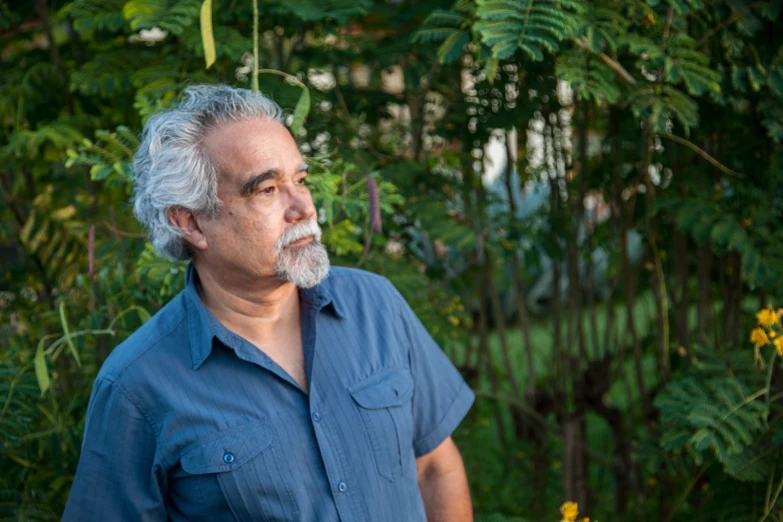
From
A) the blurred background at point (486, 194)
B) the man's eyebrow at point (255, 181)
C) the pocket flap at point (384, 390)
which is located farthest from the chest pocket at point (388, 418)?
the man's eyebrow at point (255, 181)

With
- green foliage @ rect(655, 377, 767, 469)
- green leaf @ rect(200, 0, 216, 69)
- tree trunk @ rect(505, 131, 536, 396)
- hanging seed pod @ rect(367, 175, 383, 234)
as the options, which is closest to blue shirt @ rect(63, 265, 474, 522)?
hanging seed pod @ rect(367, 175, 383, 234)

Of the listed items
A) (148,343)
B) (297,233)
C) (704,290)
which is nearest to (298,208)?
(297,233)

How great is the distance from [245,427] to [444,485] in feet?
1.91

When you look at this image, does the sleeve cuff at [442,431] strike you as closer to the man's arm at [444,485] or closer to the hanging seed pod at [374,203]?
the man's arm at [444,485]

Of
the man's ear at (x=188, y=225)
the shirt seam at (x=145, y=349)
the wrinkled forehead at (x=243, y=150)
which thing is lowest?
Result: the shirt seam at (x=145, y=349)

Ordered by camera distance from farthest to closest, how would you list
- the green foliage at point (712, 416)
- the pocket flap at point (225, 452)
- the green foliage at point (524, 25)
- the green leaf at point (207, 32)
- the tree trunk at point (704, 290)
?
1. the tree trunk at point (704, 290)
2. the green foliage at point (712, 416)
3. the green leaf at point (207, 32)
4. the green foliage at point (524, 25)
5. the pocket flap at point (225, 452)

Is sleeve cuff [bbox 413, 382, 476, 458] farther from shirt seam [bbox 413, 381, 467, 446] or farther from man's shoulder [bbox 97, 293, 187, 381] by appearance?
man's shoulder [bbox 97, 293, 187, 381]

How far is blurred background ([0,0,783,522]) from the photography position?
2.33 metres

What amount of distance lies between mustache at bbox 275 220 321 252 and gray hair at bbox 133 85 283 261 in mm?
162

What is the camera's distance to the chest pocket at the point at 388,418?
1.90m

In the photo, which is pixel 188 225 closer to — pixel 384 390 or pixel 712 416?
pixel 384 390

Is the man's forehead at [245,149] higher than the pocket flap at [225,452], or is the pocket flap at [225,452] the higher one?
the man's forehead at [245,149]

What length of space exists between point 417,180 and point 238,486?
1.50 meters

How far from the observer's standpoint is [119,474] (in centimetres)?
176
